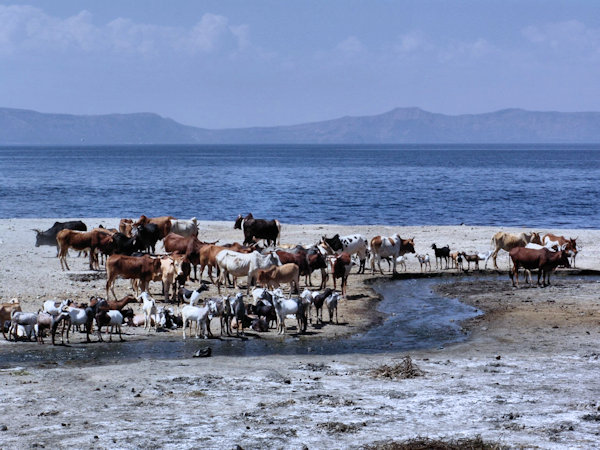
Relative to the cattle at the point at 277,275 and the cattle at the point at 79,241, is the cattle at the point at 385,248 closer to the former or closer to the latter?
the cattle at the point at 277,275

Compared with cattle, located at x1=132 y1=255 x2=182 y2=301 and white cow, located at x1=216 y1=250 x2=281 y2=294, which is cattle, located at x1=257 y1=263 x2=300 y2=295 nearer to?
white cow, located at x1=216 y1=250 x2=281 y2=294

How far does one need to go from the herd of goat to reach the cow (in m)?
0.04

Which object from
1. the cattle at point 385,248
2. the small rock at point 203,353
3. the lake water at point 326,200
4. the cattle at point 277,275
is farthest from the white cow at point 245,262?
the lake water at point 326,200

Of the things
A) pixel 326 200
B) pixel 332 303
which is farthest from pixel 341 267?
pixel 326 200

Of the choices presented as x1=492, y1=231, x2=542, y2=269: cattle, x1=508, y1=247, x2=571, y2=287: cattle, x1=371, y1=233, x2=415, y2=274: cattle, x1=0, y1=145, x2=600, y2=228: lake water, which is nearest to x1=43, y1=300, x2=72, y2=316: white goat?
x1=371, y1=233, x2=415, y2=274: cattle

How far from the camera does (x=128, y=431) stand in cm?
1070

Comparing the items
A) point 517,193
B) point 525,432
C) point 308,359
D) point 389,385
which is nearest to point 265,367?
point 308,359

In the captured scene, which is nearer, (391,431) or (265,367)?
(391,431)

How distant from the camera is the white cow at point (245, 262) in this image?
21.4m

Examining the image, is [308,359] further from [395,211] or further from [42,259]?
[395,211]

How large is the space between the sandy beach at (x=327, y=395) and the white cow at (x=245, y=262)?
132 inches

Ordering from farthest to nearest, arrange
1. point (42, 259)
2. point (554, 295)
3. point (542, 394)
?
point (42, 259), point (554, 295), point (542, 394)

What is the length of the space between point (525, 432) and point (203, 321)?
7853mm

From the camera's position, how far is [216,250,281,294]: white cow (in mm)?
21438
